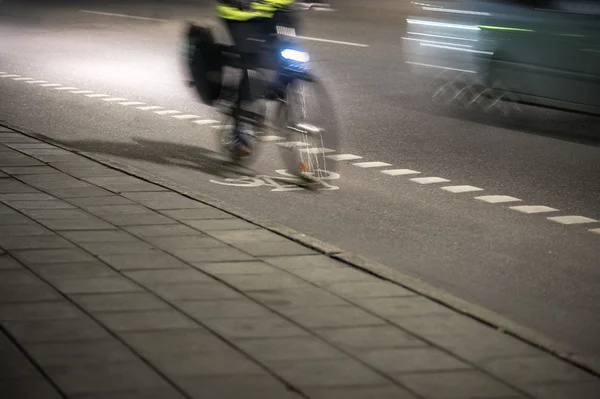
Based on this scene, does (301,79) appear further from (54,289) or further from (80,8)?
(80,8)

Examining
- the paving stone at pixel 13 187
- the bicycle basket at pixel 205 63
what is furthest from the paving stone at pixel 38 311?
the bicycle basket at pixel 205 63

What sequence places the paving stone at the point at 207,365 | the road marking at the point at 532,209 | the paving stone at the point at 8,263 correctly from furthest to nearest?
the road marking at the point at 532,209 < the paving stone at the point at 8,263 < the paving stone at the point at 207,365

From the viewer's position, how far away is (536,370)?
18.0 ft

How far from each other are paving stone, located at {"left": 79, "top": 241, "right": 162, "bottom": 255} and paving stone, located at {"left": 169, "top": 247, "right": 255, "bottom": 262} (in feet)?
0.56

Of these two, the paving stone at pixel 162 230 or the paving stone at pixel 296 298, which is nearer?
the paving stone at pixel 296 298

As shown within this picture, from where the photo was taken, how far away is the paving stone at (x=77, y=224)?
8.00 meters

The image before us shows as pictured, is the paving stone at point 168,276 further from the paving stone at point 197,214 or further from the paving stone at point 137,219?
the paving stone at point 197,214

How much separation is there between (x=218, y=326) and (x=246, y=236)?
6.86 feet

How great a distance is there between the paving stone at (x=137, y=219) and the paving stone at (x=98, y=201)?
42 centimetres

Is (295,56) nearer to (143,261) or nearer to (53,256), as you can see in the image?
(143,261)

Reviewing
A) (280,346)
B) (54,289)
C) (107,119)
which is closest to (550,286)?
(280,346)

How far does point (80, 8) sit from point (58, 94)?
16.7m

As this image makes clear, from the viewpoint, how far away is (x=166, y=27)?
26141mm

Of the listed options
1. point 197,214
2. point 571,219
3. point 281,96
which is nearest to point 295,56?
point 281,96
